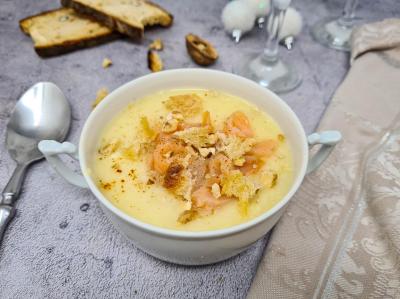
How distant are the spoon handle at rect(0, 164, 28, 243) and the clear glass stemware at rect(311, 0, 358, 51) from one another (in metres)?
1.31

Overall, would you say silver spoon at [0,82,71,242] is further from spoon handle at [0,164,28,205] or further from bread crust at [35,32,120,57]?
bread crust at [35,32,120,57]

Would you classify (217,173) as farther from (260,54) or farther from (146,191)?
(260,54)

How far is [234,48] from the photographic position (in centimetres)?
178

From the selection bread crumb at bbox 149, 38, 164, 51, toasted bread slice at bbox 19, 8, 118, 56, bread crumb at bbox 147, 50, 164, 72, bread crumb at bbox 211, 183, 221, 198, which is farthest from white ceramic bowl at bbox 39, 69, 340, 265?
toasted bread slice at bbox 19, 8, 118, 56

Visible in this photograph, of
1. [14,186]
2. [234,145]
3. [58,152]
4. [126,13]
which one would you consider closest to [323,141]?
[234,145]

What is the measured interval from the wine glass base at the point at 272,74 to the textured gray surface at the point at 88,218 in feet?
0.13

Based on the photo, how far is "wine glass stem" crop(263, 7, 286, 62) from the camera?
5.02 ft

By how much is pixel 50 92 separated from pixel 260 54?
0.85m

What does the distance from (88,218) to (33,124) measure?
39 centimetres

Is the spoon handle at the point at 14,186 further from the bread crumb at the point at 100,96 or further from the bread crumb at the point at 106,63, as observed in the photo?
the bread crumb at the point at 106,63

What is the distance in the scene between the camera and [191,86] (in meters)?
1.29

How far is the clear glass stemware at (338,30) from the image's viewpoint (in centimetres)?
182

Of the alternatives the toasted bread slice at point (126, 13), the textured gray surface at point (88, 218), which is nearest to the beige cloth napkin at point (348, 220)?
the textured gray surface at point (88, 218)

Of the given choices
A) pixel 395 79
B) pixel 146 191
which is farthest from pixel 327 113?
pixel 146 191
